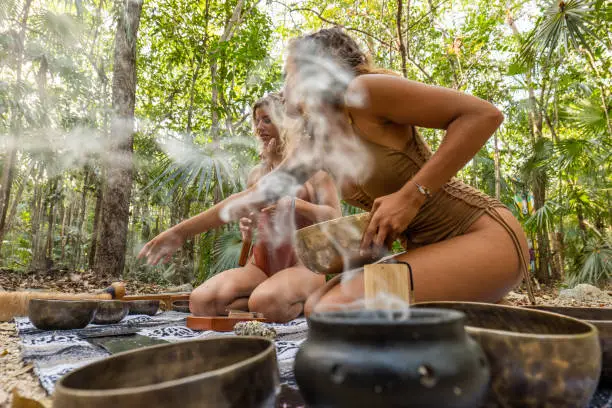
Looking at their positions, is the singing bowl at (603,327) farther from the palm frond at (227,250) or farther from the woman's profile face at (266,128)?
the palm frond at (227,250)

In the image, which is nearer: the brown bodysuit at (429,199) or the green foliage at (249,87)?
the brown bodysuit at (429,199)

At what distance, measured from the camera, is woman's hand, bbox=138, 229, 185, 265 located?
7.54 ft

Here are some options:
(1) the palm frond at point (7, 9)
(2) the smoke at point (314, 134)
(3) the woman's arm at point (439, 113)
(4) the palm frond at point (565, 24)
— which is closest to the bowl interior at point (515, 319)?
(3) the woman's arm at point (439, 113)

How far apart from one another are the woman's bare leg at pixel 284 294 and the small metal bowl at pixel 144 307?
870 millimetres

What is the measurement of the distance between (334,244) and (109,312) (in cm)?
171

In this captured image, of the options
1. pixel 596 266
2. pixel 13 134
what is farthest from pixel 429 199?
pixel 13 134

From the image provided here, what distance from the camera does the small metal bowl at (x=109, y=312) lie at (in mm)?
2759

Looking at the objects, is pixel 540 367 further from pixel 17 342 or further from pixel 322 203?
pixel 322 203

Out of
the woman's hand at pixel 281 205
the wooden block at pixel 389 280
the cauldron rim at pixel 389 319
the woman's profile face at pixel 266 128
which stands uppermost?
the woman's profile face at pixel 266 128

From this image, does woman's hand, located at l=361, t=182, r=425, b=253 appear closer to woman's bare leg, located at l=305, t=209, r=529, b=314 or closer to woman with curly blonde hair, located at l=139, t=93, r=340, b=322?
woman's bare leg, located at l=305, t=209, r=529, b=314

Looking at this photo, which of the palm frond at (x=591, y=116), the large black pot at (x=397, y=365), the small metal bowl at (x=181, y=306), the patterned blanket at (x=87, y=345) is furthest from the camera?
the palm frond at (x=591, y=116)

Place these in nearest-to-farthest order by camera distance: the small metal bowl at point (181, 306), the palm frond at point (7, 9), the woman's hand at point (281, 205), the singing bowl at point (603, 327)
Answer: the singing bowl at point (603, 327) < the woman's hand at point (281, 205) < the small metal bowl at point (181, 306) < the palm frond at point (7, 9)

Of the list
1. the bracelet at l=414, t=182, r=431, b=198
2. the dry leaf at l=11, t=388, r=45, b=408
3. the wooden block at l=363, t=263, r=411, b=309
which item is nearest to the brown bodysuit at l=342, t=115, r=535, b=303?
the bracelet at l=414, t=182, r=431, b=198

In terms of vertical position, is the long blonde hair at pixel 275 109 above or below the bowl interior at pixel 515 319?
above
